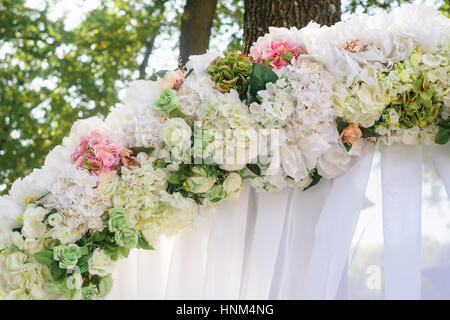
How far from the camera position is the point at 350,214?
1.70m

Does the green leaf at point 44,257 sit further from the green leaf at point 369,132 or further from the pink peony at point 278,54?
the green leaf at point 369,132

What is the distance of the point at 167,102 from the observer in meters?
1.76

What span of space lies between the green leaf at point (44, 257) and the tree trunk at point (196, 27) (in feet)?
9.94

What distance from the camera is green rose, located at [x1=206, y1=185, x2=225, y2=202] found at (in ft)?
5.92

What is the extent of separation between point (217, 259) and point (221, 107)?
22.6 inches

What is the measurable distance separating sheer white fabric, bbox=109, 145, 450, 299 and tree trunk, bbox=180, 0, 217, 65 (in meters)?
2.86

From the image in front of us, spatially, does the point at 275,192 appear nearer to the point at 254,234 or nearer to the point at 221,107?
the point at 254,234

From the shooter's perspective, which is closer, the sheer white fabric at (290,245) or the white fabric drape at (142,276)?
the sheer white fabric at (290,245)

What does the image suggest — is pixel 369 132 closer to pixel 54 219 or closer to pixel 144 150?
pixel 144 150

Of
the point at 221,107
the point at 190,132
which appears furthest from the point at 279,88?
the point at 190,132

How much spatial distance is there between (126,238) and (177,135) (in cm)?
42

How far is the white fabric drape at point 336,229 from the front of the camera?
65.4 inches

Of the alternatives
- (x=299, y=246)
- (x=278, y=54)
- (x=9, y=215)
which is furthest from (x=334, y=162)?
(x=9, y=215)

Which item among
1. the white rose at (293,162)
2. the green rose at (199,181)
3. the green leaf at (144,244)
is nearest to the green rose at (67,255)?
the green leaf at (144,244)
